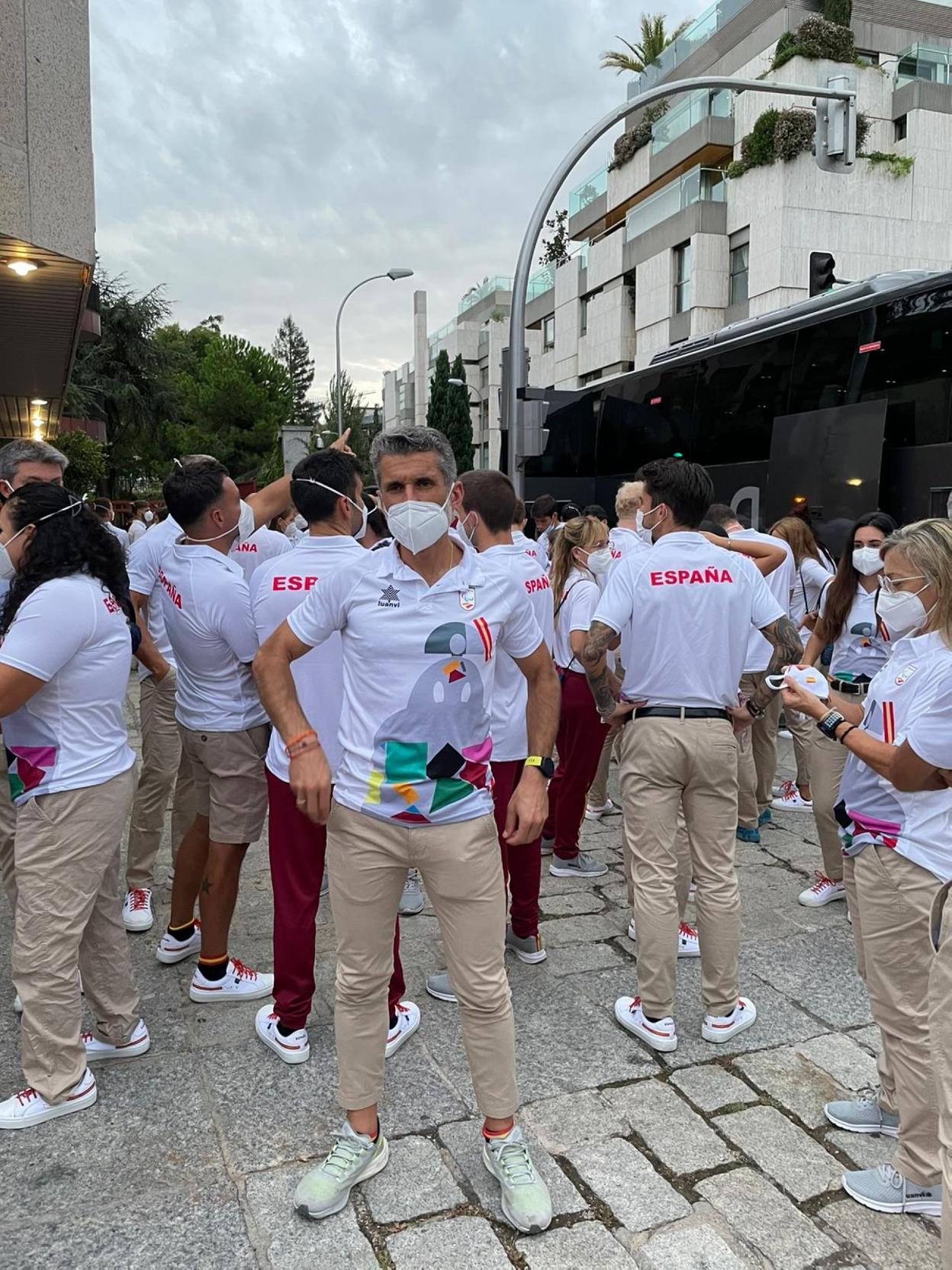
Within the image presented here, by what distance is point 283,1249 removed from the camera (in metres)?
2.41

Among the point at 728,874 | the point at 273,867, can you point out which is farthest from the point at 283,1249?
the point at 728,874

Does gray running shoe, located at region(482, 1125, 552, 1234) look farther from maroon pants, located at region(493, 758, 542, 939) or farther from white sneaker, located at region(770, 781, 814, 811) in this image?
white sneaker, located at region(770, 781, 814, 811)

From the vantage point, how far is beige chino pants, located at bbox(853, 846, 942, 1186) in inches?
99.9

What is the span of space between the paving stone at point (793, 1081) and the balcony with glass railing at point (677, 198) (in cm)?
2618

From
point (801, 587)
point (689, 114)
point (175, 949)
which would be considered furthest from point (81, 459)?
point (175, 949)

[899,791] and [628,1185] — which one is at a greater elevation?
[899,791]

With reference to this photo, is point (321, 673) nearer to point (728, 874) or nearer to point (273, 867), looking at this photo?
point (273, 867)

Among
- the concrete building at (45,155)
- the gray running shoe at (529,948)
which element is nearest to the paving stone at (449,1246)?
the gray running shoe at (529,948)

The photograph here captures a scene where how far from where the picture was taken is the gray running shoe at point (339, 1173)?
8.24 feet

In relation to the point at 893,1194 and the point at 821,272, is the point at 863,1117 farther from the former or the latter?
the point at 821,272

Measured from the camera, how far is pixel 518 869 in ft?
13.4

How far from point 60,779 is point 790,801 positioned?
16.9ft

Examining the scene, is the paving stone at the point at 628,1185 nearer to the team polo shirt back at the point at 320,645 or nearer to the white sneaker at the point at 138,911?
the team polo shirt back at the point at 320,645

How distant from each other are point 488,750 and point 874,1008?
54.6 inches
